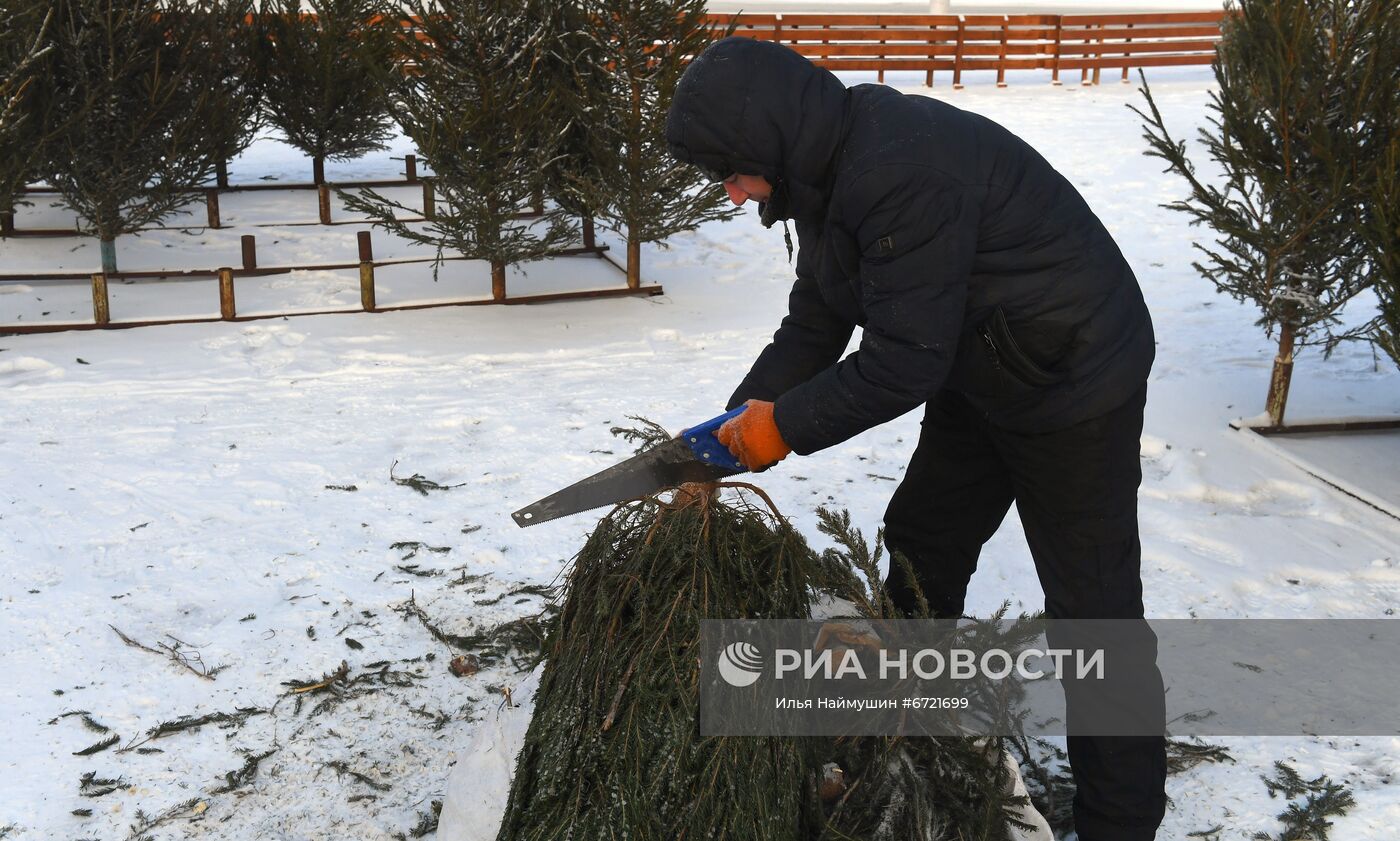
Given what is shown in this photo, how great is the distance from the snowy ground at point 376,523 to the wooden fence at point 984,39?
9.34 metres

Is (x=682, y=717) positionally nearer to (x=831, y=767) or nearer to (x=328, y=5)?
(x=831, y=767)

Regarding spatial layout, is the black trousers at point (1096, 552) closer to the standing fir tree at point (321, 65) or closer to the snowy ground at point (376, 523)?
the snowy ground at point (376, 523)

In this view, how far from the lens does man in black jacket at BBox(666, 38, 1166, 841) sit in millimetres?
2203

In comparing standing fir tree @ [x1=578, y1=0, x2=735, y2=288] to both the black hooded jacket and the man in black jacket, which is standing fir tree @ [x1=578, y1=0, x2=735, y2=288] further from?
the black hooded jacket

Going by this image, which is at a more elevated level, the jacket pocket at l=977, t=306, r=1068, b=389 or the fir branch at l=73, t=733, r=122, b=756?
the jacket pocket at l=977, t=306, r=1068, b=389

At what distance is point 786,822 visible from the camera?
2.23m

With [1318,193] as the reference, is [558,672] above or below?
below

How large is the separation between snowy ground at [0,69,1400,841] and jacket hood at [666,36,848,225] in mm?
1867

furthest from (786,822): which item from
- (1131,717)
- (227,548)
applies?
(227,548)

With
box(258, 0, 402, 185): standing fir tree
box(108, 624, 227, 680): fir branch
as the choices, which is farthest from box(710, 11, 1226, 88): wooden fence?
box(108, 624, 227, 680): fir branch

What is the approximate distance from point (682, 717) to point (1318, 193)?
4.19 meters

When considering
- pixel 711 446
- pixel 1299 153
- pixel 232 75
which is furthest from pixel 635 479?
pixel 232 75

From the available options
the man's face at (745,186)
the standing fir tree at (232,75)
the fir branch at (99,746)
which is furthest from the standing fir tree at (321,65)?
the man's face at (745,186)

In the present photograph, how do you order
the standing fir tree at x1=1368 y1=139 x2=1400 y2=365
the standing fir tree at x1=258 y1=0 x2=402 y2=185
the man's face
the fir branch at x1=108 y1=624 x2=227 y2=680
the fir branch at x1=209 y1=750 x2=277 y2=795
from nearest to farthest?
the man's face
the fir branch at x1=209 y1=750 x2=277 y2=795
the fir branch at x1=108 y1=624 x2=227 y2=680
the standing fir tree at x1=1368 y1=139 x2=1400 y2=365
the standing fir tree at x1=258 y1=0 x2=402 y2=185
